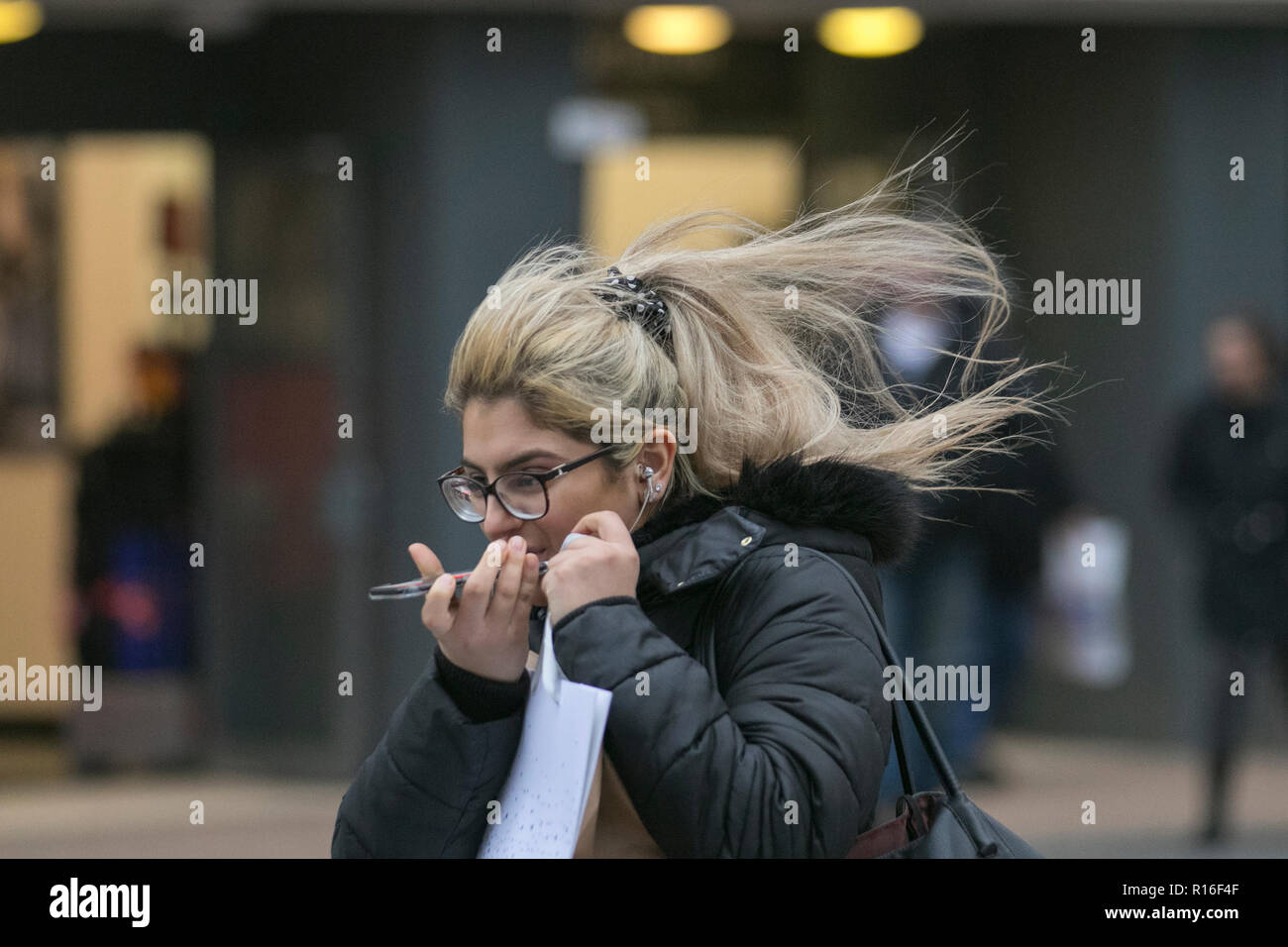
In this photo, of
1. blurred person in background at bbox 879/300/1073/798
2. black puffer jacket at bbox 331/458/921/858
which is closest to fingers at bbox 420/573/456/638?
black puffer jacket at bbox 331/458/921/858

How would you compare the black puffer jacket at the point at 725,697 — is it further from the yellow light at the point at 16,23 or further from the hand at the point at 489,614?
the yellow light at the point at 16,23

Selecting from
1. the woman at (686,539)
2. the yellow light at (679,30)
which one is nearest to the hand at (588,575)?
the woman at (686,539)

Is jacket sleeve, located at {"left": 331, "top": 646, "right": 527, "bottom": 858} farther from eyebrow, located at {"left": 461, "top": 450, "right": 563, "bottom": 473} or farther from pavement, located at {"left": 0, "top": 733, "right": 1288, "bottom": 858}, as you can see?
pavement, located at {"left": 0, "top": 733, "right": 1288, "bottom": 858}

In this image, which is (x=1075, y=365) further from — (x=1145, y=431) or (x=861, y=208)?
(x=861, y=208)

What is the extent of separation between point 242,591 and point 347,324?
124cm

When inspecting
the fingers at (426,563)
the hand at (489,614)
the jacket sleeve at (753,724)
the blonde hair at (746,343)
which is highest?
the blonde hair at (746,343)

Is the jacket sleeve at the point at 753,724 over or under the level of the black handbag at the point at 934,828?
over

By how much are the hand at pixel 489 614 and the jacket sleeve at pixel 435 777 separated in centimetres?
5

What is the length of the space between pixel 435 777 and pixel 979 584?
4.35 m

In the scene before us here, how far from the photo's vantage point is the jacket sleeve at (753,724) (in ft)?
5.56

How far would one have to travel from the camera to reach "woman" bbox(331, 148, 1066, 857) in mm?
1726

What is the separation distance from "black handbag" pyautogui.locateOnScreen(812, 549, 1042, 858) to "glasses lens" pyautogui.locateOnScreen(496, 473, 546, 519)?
1.31ft

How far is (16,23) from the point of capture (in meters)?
6.42
